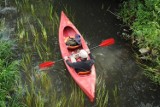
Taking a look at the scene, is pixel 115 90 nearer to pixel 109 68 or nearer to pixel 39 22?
pixel 109 68

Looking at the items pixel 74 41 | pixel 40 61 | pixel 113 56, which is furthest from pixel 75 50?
pixel 113 56

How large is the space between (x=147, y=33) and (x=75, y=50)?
2327 mm

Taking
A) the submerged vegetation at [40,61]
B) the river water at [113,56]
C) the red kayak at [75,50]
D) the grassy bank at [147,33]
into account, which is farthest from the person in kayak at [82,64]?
the grassy bank at [147,33]

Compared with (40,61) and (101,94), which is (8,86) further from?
(101,94)

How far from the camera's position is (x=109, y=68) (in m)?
10.2

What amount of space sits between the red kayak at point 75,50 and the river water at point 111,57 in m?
0.51

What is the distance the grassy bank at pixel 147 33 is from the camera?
31.9 feet

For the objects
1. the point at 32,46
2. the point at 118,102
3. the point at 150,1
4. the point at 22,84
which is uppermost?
the point at 150,1

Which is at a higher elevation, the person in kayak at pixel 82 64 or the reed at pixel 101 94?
the person in kayak at pixel 82 64

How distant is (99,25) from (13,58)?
3.58 metres

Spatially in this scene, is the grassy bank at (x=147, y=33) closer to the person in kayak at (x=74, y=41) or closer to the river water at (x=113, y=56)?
the river water at (x=113, y=56)

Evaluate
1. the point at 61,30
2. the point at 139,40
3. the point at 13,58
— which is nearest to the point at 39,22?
the point at 61,30

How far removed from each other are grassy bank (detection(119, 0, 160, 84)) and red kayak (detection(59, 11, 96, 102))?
1797 millimetres

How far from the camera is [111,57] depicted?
34.8ft
